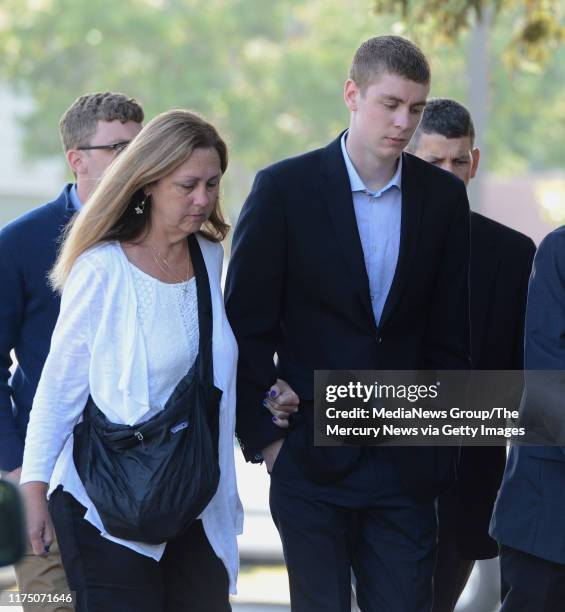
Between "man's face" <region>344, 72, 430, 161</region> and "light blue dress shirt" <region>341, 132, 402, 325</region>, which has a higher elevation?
"man's face" <region>344, 72, 430, 161</region>

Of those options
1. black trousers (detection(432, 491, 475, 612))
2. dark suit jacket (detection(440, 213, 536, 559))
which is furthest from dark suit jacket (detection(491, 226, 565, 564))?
black trousers (detection(432, 491, 475, 612))

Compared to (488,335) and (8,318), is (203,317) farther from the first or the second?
(488,335)

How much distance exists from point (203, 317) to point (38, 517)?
29.5 inches

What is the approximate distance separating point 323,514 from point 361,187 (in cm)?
104

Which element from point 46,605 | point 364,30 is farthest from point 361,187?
point 364,30

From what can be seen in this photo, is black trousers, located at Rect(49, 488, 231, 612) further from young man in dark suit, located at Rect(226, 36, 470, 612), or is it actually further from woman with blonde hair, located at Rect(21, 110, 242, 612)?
young man in dark suit, located at Rect(226, 36, 470, 612)

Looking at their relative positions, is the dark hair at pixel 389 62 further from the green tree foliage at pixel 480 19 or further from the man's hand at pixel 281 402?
the green tree foliage at pixel 480 19

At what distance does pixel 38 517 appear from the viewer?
380cm

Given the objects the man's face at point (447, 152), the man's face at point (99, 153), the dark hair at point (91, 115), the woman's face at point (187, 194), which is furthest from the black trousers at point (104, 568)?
the man's face at point (447, 152)

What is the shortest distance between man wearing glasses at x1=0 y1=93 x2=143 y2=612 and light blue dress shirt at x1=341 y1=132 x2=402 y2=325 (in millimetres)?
1004

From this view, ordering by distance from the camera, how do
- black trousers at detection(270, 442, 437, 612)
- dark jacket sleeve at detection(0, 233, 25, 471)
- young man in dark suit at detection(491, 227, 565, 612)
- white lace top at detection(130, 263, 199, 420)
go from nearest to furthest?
white lace top at detection(130, 263, 199, 420) → young man in dark suit at detection(491, 227, 565, 612) → black trousers at detection(270, 442, 437, 612) → dark jacket sleeve at detection(0, 233, 25, 471)

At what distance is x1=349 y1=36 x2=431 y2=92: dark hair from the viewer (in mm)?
4062

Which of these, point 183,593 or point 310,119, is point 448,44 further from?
point 310,119

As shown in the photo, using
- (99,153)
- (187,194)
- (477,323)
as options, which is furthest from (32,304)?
(477,323)
